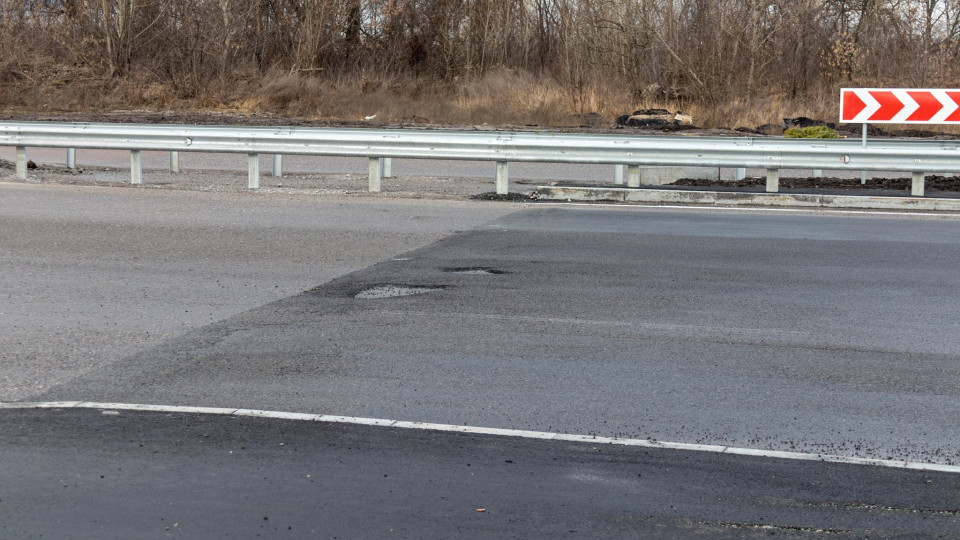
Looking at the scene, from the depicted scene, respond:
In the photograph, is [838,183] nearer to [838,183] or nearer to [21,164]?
[838,183]

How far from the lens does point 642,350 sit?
7.02 metres

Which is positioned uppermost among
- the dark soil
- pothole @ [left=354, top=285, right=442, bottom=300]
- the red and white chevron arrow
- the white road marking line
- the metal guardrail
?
the red and white chevron arrow

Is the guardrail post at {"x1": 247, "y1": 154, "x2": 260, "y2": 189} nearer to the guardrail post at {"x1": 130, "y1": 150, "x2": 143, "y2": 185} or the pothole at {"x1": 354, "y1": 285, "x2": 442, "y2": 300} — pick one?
the guardrail post at {"x1": 130, "y1": 150, "x2": 143, "y2": 185}

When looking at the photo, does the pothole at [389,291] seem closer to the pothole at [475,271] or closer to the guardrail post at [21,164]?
the pothole at [475,271]

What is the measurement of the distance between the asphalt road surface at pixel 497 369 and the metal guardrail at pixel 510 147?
119 inches

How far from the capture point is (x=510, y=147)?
15734 millimetres

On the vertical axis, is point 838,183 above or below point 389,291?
above

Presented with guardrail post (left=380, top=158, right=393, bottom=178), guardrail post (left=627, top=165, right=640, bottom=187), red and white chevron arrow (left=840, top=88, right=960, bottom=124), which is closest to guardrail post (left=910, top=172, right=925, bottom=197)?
red and white chevron arrow (left=840, top=88, right=960, bottom=124)

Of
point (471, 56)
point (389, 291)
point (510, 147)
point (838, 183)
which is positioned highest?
point (471, 56)

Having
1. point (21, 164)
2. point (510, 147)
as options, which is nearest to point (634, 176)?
point (510, 147)

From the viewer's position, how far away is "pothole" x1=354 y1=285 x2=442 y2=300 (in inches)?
340

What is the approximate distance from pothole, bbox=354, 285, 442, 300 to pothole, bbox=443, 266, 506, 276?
2.31ft

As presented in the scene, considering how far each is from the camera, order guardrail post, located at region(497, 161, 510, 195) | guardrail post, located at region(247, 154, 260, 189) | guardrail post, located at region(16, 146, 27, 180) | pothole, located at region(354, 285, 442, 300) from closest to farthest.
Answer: pothole, located at region(354, 285, 442, 300), guardrail post, located at region(497, 161, 510, 195), guardrail post, located at region(247, 154, 260, 189), guardrail post, located at region(16, 146, 27, 180)

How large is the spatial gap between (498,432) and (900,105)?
1207 centimetres
